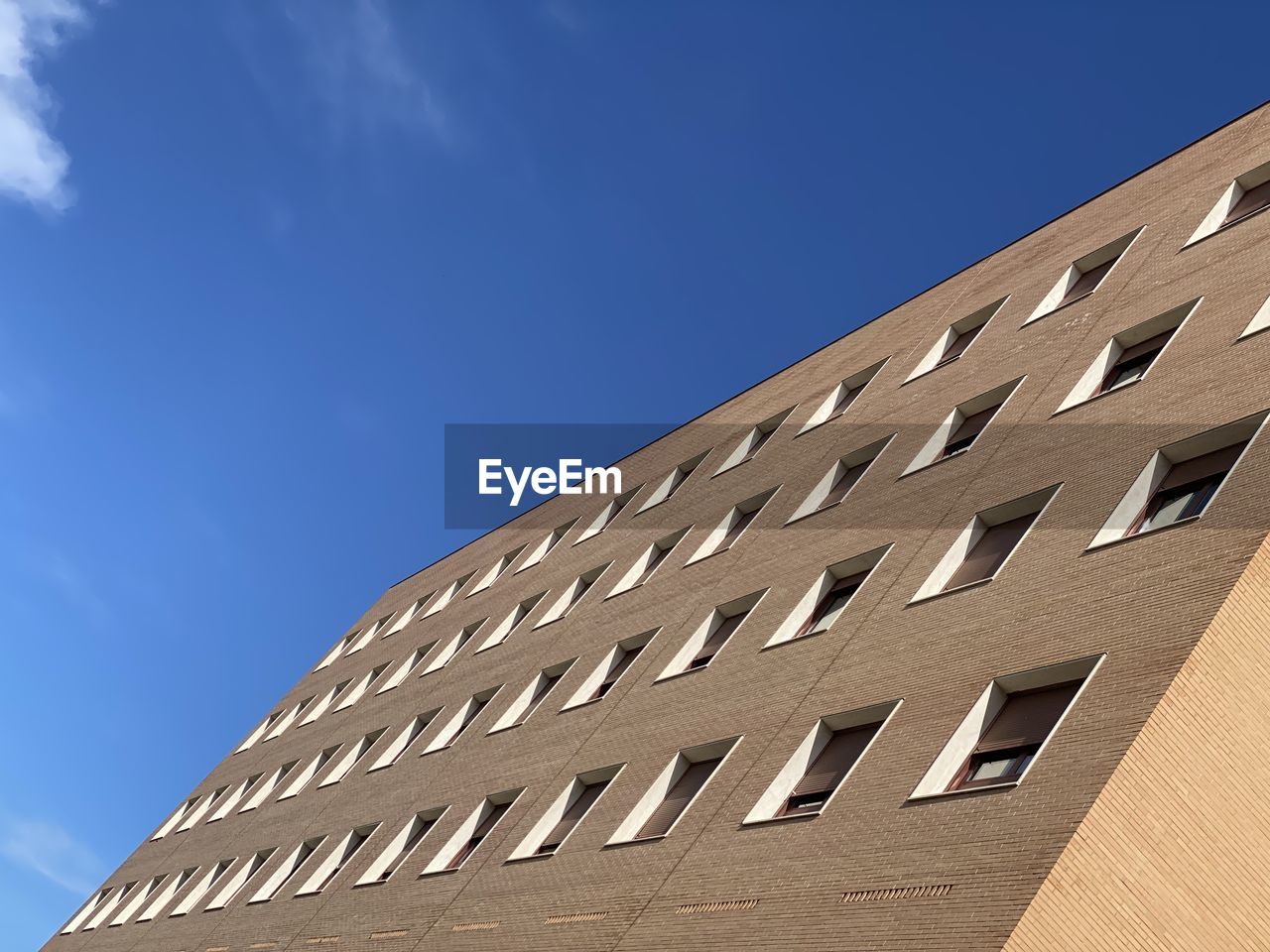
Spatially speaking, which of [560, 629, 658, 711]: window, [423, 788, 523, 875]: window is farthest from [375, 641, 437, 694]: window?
[423, 788, 523, 875]: window

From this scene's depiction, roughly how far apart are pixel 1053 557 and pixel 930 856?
4.69 m

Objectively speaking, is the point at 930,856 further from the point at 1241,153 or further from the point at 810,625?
the point at 1241,153

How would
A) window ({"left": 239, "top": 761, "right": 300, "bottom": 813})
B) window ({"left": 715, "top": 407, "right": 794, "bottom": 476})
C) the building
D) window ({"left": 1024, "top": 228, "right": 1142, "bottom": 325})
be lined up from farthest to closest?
window ({"left": 239, "top": 761, "right": 300, "bottom": 813}), window ({"left": 715, "top": 407, "right": 794, "bottom": 476}), window ({"left": 1024, "top": 228, "right": 1142, "bottom": 325}), the building

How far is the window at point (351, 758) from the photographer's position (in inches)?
1177

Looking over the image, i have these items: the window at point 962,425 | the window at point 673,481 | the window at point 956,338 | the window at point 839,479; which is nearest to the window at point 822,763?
the window at point 962,425

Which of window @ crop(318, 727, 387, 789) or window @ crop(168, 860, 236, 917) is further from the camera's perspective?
window @ crop(168, 860, 236, 917)

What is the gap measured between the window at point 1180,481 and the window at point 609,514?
18170mm

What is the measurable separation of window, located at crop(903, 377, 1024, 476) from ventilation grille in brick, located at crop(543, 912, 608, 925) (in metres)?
8.98

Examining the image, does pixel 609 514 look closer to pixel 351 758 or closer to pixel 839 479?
pixel 351 758

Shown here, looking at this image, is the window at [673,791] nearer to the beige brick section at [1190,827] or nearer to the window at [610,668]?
the window at [610,668]

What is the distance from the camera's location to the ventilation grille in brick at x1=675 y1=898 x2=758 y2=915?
1332 cm

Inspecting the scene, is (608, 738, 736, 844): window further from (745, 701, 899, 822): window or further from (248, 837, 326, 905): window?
(248, 837, 326, 905): window

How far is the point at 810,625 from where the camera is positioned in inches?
727

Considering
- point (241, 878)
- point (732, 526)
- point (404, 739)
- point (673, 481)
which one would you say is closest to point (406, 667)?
point (404, 739)
